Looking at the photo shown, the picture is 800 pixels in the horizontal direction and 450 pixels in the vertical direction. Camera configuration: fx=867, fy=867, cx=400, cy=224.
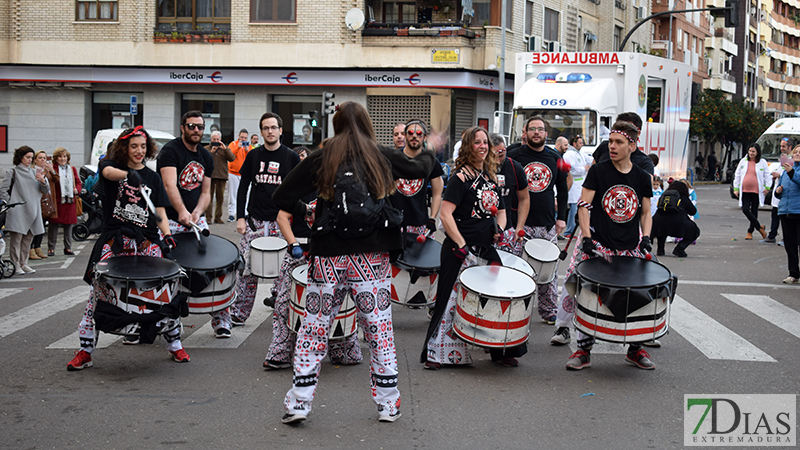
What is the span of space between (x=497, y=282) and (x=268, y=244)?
8.16 ft

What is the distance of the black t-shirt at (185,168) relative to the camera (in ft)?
23.9

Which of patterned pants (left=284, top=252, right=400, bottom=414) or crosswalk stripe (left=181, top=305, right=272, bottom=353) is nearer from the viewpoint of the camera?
patterned pants (left=284, top=252, right=400, bottom=414)

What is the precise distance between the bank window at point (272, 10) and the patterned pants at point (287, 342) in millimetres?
26818

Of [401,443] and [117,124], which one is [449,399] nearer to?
[401,443]

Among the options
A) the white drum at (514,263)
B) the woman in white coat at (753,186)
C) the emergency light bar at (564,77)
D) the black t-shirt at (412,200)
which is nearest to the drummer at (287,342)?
the white drum at (514,263)

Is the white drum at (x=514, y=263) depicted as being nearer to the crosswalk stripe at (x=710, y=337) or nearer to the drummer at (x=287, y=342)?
the drummer at (x=287, y=342)

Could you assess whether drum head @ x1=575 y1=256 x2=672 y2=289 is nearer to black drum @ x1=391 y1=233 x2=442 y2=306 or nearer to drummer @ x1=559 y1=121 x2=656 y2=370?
drummer @ x1=559 y1=121 x2=656 y2=370

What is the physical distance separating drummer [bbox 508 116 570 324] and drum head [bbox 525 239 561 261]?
177mm

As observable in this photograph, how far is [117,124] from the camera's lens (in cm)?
3341

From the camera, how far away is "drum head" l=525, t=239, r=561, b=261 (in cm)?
819

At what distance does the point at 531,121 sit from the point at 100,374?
15.3 feet

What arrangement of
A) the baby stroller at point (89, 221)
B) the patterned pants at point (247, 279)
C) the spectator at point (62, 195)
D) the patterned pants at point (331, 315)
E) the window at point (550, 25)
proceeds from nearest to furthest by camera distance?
the patterned pants at point (331, 315)
the patterned pants at point (247, 279)
the spectator at point (62, 195)
the baby stroller at point (89, 221)
the window at point (550, 25)

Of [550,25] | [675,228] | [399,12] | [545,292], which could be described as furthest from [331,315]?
[550,25]

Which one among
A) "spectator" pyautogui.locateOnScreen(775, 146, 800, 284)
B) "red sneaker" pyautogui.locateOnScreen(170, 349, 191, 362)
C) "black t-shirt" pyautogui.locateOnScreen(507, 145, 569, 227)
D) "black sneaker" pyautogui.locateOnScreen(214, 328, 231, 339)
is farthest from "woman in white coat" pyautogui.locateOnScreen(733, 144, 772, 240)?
"red sneaker" pyautogui.locateOnScreen(170, 349, 191, 362)
